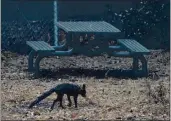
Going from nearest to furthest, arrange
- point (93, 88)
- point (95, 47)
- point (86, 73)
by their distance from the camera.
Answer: point (93, 88)
point (86, 73)
point (95, 47)

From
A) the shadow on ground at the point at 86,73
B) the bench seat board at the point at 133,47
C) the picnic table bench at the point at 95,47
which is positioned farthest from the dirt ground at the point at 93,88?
the bench seat board at the point at 133,47

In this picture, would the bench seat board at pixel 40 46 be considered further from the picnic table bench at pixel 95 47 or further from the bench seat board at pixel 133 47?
the bench seat board at pixel 133 47

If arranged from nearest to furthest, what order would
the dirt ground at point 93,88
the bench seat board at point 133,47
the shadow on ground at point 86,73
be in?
the dirt ground at point 93,88, the shadow on ground at point 86,73, the bench seat board at point 133,47

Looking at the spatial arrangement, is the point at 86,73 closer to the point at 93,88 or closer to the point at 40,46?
the point at 40,46

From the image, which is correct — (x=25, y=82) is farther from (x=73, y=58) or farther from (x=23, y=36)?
(x=23, y=36)

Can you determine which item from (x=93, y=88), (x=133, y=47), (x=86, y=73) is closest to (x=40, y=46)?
(x=86, y=73)

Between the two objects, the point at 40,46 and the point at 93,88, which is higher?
the point at 40,46

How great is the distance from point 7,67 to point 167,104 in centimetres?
567

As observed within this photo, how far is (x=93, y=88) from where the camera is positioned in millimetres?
9242

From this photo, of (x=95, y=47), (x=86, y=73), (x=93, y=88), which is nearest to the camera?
(x=93, y=88)

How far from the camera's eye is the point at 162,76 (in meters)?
10.9

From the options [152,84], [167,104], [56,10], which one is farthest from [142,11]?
[167,104]

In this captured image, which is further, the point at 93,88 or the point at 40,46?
the point at 40,46

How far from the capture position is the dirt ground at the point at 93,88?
6902mm
